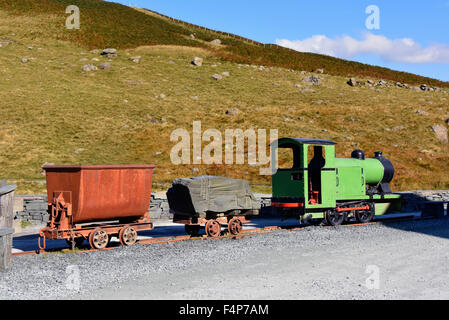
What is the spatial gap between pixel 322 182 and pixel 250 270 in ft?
25.5

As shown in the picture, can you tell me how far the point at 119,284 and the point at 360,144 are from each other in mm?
32233

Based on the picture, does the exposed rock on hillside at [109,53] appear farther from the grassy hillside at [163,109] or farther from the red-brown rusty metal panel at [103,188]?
the red-brown rusty metal panel at [103,188]

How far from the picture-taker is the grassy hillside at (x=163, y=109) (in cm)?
3397

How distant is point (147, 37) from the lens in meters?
72.1

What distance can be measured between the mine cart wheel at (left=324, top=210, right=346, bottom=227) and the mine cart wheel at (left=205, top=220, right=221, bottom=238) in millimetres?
4574

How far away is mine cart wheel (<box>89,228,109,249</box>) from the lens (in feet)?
43.7

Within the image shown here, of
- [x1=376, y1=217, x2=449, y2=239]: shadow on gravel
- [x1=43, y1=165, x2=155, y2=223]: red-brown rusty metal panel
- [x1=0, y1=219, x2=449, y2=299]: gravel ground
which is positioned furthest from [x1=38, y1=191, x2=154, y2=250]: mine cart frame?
[x1=376, y1=217, x2=449, y2=239]: shadow on gravel

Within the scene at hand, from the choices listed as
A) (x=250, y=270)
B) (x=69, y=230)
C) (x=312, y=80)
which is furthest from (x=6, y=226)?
(x=312, y=80)

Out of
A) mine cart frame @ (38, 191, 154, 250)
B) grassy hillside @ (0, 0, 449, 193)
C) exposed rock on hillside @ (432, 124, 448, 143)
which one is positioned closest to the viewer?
mine cart frame @ (38, 191, 154, 250)

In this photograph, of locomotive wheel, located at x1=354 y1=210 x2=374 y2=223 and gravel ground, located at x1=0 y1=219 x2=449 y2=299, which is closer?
gravel ground, located at x1=0 y1=219 x2=449 y2=299

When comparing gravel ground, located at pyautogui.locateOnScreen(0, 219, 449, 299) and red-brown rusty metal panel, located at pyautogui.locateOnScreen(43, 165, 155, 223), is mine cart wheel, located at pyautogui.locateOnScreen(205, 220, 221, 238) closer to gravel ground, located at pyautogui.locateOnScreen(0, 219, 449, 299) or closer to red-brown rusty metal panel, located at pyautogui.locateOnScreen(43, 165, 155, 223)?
gravel ground, located at pyautogui.locateOnScreen(0, 219, 449, 299)

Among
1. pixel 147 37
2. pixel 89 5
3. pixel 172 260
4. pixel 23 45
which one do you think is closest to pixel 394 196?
pixel 172 260

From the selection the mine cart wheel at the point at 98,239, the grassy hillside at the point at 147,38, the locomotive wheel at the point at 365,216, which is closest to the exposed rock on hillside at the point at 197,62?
the grassy hillside at the point at 147,38
